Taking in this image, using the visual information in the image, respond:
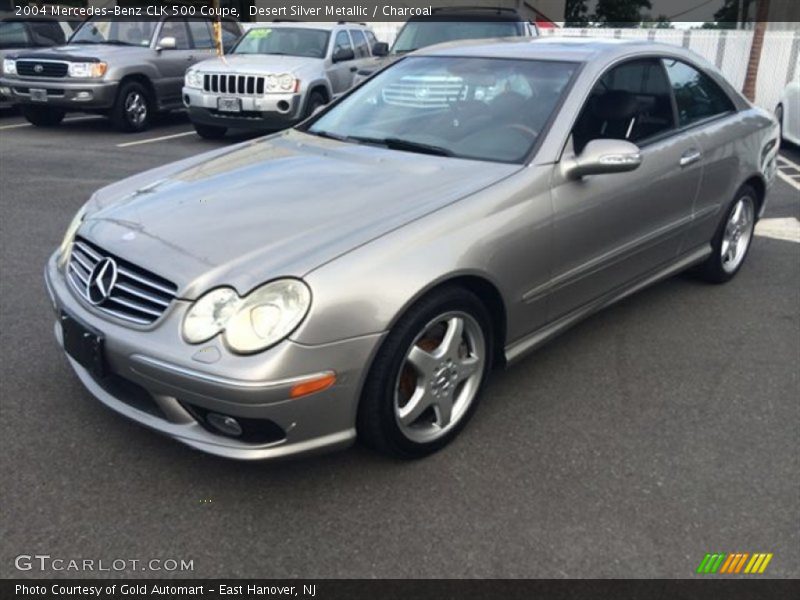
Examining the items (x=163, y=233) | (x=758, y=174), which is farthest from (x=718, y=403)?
(x=163, y=233)

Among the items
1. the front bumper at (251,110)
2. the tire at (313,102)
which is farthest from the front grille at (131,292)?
the tire at (313,102)

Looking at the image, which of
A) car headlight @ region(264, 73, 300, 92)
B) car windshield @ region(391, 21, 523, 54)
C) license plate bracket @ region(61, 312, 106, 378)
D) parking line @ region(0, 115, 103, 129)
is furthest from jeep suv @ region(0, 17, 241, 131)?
license plate bracket @ region(61, 312, 106, 378)

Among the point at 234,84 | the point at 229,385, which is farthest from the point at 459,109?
the point at 234,84

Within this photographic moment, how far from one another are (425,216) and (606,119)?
144 centimetres

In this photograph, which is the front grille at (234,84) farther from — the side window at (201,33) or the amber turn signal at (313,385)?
the amber turn signal at (313,385)

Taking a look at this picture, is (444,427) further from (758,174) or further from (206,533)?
(758,174)

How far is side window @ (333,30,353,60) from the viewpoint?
10.8 m

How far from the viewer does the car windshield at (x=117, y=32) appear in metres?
11.5

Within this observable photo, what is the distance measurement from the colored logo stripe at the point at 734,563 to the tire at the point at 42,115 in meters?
11.4

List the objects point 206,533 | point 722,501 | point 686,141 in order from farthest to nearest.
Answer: point 686,141 → point 722,501 → point 206,533

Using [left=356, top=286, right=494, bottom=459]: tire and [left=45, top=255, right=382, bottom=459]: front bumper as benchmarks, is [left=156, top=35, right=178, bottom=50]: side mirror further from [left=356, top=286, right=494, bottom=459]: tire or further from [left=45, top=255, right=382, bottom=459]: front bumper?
[left=356, top=286, right=494, bottom=459]: tire

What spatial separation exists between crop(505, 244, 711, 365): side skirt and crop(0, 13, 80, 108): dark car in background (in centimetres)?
1101

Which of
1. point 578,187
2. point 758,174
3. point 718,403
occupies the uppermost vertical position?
point 578,187
